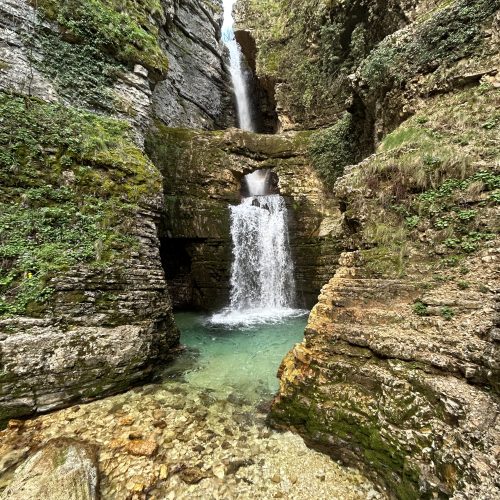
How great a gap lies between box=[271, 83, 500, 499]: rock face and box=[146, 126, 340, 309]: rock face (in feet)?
22.4

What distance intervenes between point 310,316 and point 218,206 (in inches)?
376

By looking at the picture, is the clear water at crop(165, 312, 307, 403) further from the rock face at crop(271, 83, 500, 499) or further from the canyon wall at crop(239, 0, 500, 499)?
the rock face at crop(271, 83, 500, 499)

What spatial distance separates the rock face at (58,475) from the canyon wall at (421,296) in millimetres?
2383

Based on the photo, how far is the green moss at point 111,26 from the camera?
8.52 m

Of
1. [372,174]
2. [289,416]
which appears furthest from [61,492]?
[372,174]

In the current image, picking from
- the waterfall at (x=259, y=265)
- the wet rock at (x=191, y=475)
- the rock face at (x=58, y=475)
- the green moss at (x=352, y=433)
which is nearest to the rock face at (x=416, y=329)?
the green moss at (x=352, y=433)

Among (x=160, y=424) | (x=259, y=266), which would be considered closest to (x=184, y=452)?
(x=160, y=424)

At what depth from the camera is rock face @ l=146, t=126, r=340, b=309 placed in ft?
41.6

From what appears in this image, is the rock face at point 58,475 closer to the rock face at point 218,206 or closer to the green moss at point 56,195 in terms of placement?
the green moss at point 56,195

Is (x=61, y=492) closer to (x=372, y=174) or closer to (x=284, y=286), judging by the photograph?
(x=372, y=174)

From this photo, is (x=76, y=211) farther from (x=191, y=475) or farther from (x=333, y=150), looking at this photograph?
(x=333, y=150)

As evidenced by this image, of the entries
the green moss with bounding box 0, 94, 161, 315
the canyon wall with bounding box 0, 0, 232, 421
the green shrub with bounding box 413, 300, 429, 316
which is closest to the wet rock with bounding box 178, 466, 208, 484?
the canyon wall with bounding box 0, 0, 232, 421

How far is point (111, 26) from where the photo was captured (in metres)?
9.30

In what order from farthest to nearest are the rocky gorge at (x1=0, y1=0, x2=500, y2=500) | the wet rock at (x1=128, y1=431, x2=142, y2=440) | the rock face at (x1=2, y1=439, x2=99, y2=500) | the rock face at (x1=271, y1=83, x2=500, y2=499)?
the wet rock at (x1=128, y1=431, x2=142, y2=440) < the rocky gorge at (x1=0, y1=0, x2=500, y2=500) < the rock face at (x1=2, y1=439, x2=99, y2=500) < the rock face at (x1=271, y1=83, x2=500, y2=499)
